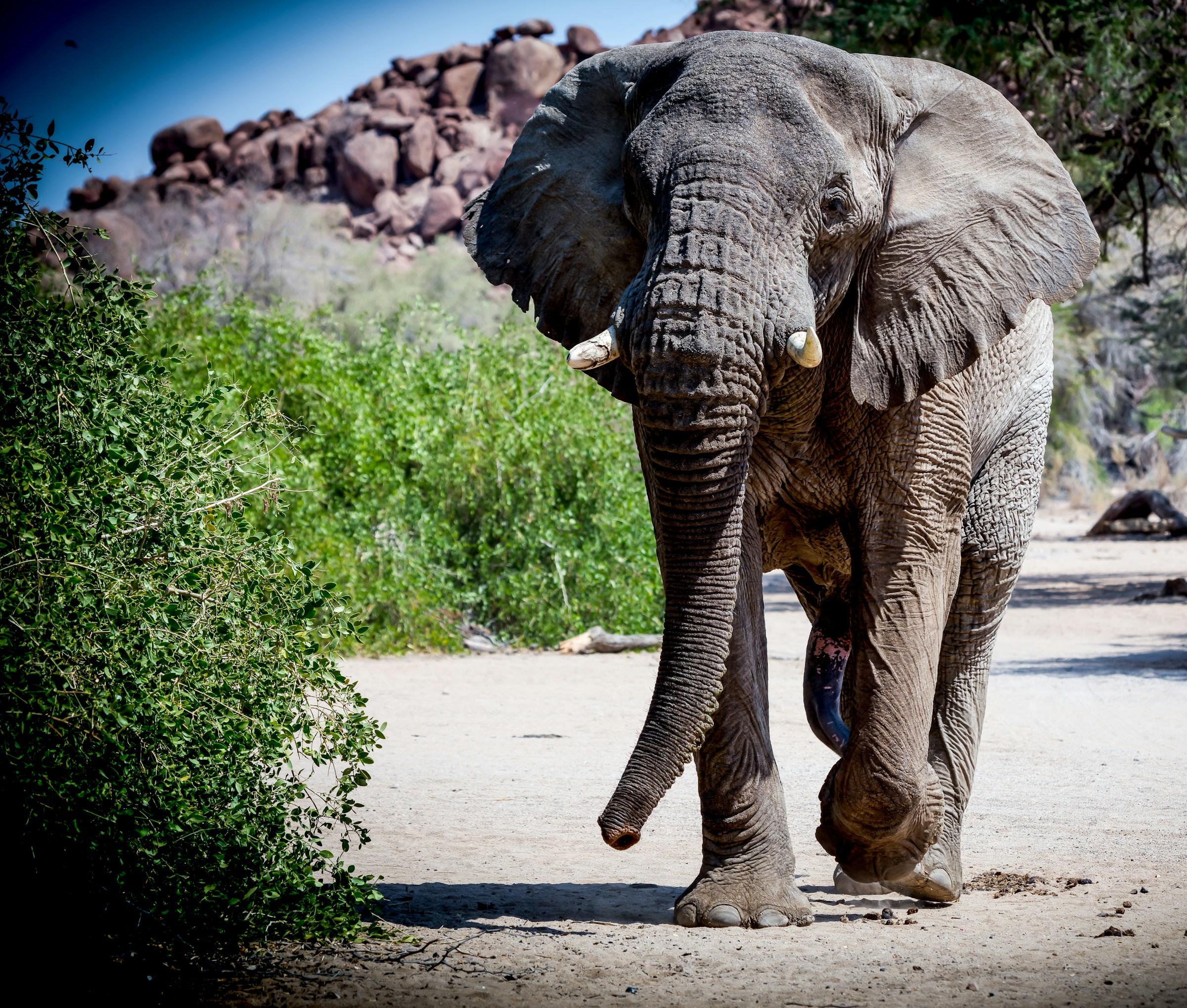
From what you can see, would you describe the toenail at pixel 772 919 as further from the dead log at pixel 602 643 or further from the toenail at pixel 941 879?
the dead log at pixel 602 643

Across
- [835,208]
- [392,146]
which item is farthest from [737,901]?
[392,146]

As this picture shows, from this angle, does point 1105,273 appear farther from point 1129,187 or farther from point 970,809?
point 970,809

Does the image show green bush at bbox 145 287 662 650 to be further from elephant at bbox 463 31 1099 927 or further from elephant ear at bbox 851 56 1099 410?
elephant ear at bbox 851 56 1099 410

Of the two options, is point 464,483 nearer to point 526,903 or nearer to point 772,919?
point 526,903

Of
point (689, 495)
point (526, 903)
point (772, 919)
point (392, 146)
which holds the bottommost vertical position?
point (526, 903)

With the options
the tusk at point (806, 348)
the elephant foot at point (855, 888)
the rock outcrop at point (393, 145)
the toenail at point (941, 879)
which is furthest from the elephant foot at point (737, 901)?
the rock outcrop at point (393, 145)

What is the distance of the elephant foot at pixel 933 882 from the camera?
5082mm

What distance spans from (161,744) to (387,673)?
26.9 feet

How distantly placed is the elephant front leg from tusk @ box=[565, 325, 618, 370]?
0.95 meters

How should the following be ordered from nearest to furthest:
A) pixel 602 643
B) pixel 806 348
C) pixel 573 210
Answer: pixel 806 348, pixel 573 210, pixel 602 643

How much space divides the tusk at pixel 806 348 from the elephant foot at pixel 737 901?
1.84m

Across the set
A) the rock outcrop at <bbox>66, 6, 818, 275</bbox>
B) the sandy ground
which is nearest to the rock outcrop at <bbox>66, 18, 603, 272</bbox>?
the rock outcrop at <bbox>66, 6, 818, 275</bbox>

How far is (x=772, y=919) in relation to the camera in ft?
15.6

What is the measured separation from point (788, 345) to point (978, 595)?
2137 millimetres
